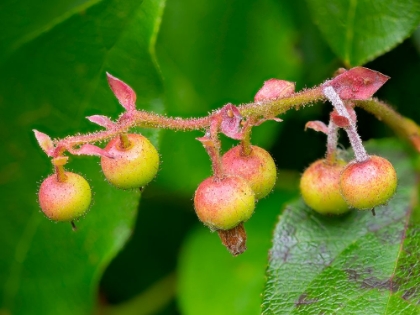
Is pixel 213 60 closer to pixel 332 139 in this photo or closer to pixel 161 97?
pixel 161 97

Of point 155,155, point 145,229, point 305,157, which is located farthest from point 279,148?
point 155,155

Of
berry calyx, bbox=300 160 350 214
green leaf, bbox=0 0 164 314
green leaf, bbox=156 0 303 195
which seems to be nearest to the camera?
berry calyx, bbox=300 160 350 214

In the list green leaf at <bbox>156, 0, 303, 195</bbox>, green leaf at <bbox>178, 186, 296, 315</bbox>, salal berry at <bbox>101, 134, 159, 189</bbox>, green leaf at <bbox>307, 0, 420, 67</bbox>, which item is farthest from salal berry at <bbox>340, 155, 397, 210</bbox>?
green leaf at <bbox>156, 0, 303, 195</bbox>

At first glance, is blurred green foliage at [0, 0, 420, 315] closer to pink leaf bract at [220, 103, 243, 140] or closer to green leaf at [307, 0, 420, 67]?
green leaf at [307, 0, 420, 67]

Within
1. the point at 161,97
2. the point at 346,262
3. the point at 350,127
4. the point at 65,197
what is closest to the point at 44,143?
the point at 65,197

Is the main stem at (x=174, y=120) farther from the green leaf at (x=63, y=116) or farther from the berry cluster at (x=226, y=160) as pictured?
the green leaf at (x=63, y=116)

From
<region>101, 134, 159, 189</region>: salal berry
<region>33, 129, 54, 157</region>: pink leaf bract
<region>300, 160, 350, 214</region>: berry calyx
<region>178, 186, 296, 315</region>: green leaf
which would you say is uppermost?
<region>33, 129, 54, 157</region>: pink leaf bract

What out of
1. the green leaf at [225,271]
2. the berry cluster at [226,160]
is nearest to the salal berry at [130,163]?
the berry cluster at [226,160]
